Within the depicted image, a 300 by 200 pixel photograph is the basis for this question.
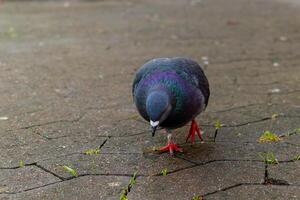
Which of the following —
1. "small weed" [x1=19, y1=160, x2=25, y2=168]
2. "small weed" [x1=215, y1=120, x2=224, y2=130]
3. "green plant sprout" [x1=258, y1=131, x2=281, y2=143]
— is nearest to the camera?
"small weed" [x1=19, y1=160, x2=25, y2=168]

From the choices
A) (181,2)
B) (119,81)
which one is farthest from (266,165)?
(181,2)

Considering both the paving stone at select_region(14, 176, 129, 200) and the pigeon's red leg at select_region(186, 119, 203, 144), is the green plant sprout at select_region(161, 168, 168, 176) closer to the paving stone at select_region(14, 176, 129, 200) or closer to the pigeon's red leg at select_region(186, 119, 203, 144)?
the paving stone at select_region(14, 176, 129, 200)

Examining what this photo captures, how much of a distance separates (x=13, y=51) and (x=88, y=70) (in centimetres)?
131

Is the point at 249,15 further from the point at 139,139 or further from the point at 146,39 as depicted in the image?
the point at 139,139

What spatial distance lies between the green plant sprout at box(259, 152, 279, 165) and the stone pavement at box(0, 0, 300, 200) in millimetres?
24

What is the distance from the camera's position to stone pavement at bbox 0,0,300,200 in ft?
10.9

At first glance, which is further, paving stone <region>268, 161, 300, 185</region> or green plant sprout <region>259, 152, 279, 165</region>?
green plant sprout <region>259, 152, 279, 165</region>

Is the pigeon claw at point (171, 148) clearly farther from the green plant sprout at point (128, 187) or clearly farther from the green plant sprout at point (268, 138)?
the green plant sprout at point (268, 138)

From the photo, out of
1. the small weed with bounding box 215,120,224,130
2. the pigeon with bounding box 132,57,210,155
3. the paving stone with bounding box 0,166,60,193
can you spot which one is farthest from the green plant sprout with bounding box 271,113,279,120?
the paving stone with bounding box 0,166,60,193

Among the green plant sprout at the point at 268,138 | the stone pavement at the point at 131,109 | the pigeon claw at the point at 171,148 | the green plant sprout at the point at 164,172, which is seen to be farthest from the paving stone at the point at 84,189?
the green plant sprout at the point at 268,138

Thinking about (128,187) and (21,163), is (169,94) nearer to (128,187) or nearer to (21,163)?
(128,187)

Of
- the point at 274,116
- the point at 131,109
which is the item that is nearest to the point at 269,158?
the point at 274,116

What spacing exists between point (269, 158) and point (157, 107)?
0.82 metres

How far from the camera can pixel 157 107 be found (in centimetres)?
330
